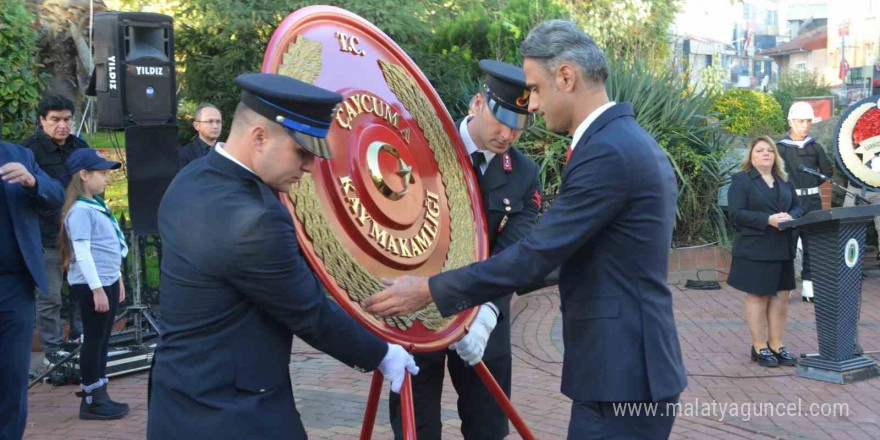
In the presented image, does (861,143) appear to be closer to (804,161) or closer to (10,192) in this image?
(804,161)

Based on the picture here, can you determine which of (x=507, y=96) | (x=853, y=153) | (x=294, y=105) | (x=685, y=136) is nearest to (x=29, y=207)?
(x=507, y=96)

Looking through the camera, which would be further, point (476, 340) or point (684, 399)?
point (684, 399)

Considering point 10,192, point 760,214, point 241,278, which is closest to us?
point 241,278

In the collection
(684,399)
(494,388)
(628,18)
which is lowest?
(684,399)

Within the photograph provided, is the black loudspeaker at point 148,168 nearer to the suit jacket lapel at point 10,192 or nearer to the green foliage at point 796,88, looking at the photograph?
the suit jacket lapel at point 10,192

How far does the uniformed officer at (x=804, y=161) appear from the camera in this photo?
9609mm

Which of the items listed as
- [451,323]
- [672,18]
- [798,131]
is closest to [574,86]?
[451,323]

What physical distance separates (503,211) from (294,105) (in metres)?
1.60

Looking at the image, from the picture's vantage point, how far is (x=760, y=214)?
24.0ft

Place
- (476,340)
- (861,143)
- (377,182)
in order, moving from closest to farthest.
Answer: (377,182) < (476,340) < (861,143)

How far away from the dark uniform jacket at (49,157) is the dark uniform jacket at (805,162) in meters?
Result: 6.91

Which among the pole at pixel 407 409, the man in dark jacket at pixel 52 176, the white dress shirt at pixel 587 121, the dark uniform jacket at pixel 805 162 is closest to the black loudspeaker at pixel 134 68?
the man in dark jacket at pixel 52 176

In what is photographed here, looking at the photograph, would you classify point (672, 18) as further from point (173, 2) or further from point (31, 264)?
point (31, 264)

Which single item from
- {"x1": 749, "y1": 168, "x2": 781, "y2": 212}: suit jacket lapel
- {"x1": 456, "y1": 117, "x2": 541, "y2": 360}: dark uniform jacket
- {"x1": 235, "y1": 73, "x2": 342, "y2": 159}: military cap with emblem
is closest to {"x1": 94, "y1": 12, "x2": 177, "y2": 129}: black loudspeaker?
{"x1": 456, "y1": 117, "x2": 541, "y2": 360}: dark uniform jacket
